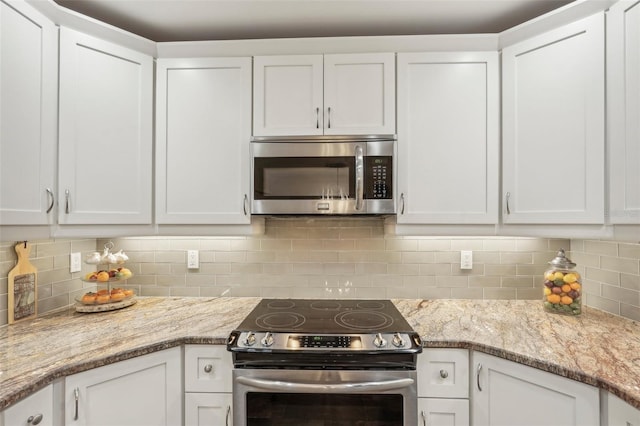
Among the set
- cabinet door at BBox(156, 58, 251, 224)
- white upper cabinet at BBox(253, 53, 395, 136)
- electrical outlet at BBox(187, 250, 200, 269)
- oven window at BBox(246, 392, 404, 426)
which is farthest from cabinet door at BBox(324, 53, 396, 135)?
oven window at BBox(246, 392, 404, 426)

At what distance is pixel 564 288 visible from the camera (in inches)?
64.4

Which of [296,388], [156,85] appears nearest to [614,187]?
[296,388]

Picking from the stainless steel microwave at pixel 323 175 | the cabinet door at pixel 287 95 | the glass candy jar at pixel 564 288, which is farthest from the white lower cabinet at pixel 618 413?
the cabinet door at pixel 287 95

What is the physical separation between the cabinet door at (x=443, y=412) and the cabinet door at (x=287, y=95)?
55.0 inches

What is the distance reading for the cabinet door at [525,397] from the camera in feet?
3.53

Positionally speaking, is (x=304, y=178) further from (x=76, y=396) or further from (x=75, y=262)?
(x=75, y=262)

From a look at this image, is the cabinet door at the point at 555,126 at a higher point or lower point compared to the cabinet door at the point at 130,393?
higher

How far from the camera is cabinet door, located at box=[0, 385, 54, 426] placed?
0.97 metres

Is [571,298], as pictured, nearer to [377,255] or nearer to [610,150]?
[610,150]

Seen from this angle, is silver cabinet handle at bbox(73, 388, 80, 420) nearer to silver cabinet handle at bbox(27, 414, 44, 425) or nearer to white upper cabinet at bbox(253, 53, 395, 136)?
silver cabinet handle at bbox(27, 414, 44, 425)

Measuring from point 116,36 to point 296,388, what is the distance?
1.95 metres

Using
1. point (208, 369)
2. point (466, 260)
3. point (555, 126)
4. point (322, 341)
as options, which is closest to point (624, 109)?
point (555, 126)

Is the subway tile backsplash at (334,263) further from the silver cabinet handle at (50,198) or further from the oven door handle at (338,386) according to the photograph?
the oven door handle at (338,386)

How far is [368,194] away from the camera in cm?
164
